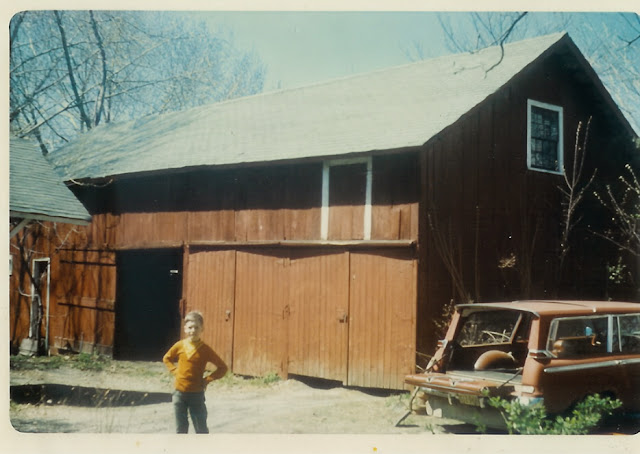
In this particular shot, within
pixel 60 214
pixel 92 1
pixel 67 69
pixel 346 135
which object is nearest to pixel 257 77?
pixel 67 69

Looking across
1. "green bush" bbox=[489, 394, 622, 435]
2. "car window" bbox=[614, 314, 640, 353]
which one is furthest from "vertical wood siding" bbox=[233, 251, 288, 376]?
"car window" bbox=[614, 314, 640, 353]

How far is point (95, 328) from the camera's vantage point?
1503 cm

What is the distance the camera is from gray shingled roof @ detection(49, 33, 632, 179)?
1106 cm

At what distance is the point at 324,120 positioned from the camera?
507 inches

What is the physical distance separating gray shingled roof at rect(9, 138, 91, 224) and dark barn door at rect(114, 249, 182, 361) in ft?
11.7

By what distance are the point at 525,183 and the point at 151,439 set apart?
851 centimetres

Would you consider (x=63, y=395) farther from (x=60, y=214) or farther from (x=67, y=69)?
(x=67, y=69)

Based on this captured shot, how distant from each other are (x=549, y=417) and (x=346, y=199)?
5.26 m

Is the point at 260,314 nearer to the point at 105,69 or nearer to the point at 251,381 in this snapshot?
the point at 251,381

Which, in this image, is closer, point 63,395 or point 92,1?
point 92,1

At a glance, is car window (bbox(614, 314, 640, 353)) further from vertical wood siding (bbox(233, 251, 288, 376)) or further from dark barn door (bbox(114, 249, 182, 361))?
dark barn door (bbox(114, 249, 182, 361))

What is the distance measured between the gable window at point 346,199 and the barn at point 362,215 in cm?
3

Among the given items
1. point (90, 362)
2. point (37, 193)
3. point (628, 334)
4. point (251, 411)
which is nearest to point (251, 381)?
point (251, 411)

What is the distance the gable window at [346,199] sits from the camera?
1093 cm
